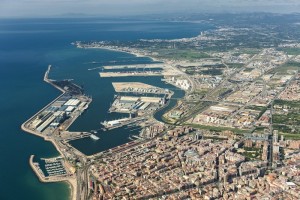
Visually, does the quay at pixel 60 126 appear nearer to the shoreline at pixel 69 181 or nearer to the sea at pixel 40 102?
the shoreline at pixel 69 181

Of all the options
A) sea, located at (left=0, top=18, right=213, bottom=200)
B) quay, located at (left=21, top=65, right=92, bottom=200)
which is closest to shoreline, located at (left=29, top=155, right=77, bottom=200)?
quay, located at (left=21, top=65, right=92, bottom=200)

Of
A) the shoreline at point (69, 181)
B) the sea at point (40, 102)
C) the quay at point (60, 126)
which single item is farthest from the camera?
the quay at point (60, 126)

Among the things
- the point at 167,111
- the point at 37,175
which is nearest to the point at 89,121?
the point at 167,111

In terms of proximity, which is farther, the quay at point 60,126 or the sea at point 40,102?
the quay at point 60,126

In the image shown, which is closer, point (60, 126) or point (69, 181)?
point (69, 181)

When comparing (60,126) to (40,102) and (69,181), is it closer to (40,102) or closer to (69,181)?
(40,102)

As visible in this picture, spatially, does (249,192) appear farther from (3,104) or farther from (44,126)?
(3,104)

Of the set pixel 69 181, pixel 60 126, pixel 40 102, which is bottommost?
pixel 69 181

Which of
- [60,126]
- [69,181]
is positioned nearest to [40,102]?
[60,126]

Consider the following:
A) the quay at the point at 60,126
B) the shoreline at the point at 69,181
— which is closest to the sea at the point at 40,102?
the shoreline at the point at 69,181

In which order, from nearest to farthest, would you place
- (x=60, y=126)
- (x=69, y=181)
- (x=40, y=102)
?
1. (x=69, y=181)
2. (x=60, y=126)
3. (x=40, y=102)

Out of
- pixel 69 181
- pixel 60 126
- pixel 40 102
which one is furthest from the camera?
pixel 40 102
